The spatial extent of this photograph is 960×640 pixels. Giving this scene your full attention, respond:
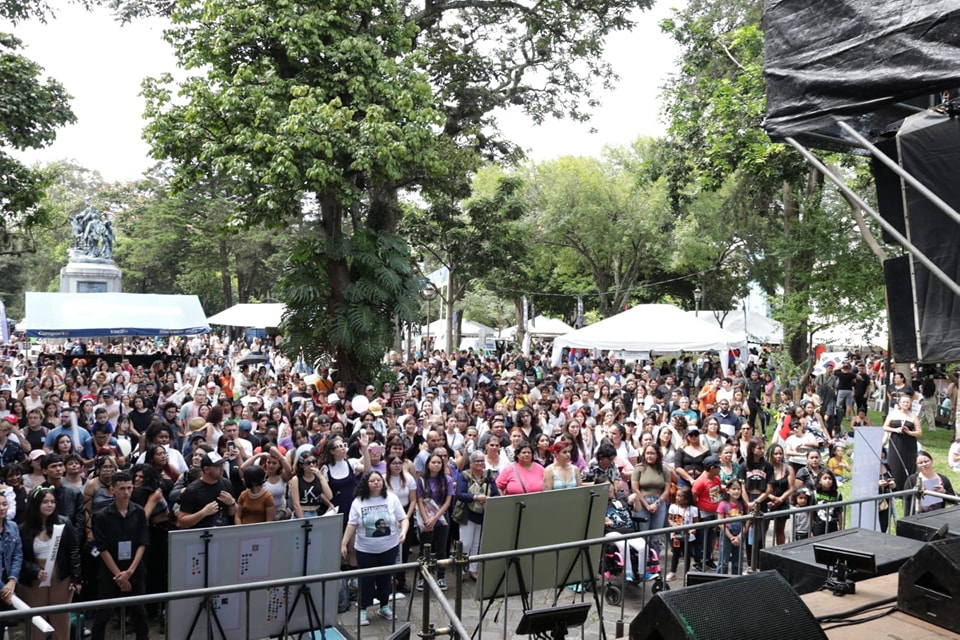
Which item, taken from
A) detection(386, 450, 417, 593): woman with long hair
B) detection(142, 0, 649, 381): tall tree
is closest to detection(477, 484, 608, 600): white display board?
detection(386, 450, 417, 593): woman with long hair

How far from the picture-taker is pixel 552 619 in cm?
402

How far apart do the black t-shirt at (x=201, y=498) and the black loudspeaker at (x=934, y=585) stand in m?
5.39

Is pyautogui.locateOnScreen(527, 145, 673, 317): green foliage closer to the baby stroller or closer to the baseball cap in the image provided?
the baby stroller

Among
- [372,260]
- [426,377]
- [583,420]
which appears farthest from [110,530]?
[426,377]

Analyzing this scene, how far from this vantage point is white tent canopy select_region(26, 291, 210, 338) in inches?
844

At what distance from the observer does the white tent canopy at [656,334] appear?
58.4 ft

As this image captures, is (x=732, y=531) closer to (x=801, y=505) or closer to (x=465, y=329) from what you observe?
(x=801, y=505)

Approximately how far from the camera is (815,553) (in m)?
4.86

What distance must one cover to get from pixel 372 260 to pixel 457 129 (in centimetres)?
646

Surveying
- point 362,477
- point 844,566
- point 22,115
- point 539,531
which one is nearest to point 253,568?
point 362,477

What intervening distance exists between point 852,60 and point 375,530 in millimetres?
5311

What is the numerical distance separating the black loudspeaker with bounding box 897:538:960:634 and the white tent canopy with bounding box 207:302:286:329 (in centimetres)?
2844

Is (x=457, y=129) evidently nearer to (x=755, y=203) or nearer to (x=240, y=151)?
(x=240, y=151)

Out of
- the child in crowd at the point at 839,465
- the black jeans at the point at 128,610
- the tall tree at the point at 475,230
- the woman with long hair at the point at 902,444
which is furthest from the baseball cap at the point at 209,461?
the tall tree at the point at 475,230
